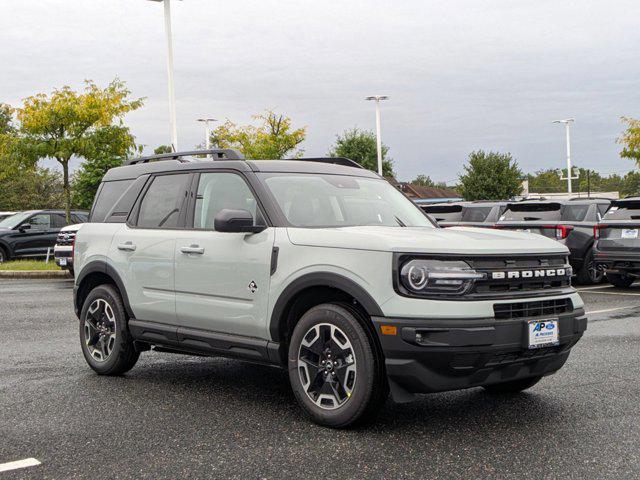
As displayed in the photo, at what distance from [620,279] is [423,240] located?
11.6 metres

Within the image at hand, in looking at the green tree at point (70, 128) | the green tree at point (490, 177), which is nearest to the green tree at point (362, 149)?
the green tree at point (490, 177)

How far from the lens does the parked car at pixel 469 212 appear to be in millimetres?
18234

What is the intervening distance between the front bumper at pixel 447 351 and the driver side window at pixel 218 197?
166 cm

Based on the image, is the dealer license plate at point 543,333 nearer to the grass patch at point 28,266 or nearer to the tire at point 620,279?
the tire at point 620,279

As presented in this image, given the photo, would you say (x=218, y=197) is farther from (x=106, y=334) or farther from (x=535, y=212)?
(x=535, y=212)

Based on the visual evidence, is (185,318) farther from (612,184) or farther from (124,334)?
(612,184)

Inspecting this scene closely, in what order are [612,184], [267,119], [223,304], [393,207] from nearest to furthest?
[223,304], [393,207], [267,119], [612,184]

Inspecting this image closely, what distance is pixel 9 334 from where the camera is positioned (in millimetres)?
9719

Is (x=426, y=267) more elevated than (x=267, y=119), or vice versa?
(x=267, y=119)

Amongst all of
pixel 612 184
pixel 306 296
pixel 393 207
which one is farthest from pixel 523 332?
pixel 612 184

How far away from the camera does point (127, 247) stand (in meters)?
6.74

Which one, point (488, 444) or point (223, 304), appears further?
point (223, 304)

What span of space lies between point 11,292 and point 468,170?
183ft

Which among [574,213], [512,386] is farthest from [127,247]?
[574,213]
